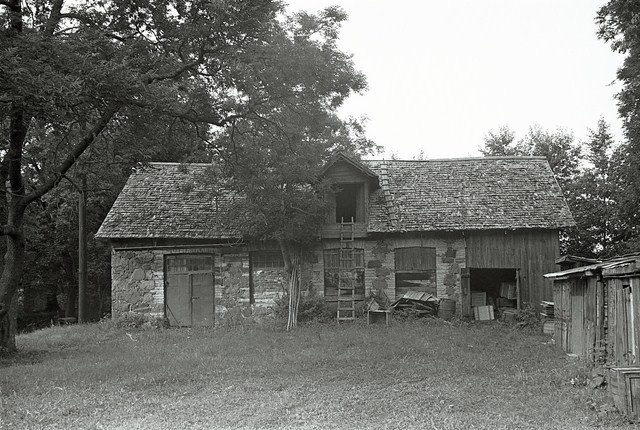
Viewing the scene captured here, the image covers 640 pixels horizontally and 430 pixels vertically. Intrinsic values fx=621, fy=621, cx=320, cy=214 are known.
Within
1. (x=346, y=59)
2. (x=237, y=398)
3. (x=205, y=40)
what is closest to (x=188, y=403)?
(x=237, y=398)

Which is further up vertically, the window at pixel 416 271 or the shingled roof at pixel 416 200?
the shingled roof at pixel 416 200

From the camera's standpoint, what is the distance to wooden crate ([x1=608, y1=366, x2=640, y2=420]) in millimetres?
8188

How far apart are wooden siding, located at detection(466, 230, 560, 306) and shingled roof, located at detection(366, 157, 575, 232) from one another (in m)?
0.52

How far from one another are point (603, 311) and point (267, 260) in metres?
12.5

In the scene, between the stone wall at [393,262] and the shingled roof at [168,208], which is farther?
the shingled roof at [168,208]

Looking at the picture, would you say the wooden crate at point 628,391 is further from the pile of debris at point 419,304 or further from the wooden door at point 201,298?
the wooden door at point 201,298

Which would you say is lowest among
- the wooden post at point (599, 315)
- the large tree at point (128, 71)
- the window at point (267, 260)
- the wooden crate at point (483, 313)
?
the wooden crate at point (483, 313)

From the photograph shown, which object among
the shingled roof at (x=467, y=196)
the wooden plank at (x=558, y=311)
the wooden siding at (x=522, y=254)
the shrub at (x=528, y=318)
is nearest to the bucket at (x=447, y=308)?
the wooden siding at (x=522, y=254)

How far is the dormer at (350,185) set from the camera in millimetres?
21047

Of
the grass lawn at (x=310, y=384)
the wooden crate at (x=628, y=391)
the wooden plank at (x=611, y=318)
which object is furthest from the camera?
the wooden plank at (x=611, y=318)

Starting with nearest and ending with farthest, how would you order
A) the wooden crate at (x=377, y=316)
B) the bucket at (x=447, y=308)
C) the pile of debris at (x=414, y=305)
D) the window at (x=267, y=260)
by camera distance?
the wooden crate at (x=377, y=316), the pile of debris at (x=414, y=305), the bucket at (x=447, y=308), the window at (x=267, y=260)

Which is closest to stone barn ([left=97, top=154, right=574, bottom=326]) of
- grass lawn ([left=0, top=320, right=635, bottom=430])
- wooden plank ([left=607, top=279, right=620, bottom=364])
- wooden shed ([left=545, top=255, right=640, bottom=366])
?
grass lawn ([left=0, top=320, right=635, bottom=430])

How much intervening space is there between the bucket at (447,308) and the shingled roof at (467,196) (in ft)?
8.00

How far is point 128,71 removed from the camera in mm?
12711
